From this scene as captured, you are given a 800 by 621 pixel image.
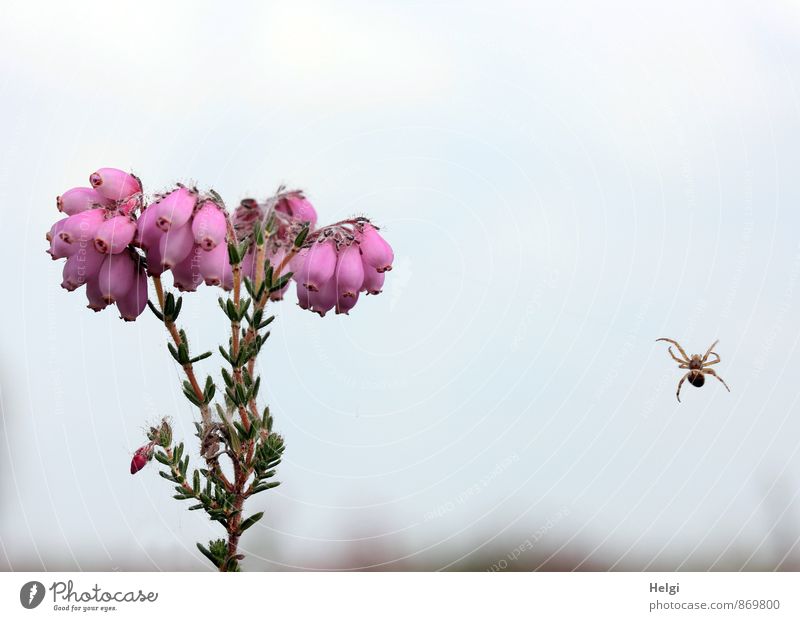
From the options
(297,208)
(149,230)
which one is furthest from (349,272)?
(149,230)

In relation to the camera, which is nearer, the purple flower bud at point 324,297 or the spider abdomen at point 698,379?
the purple flower bud at point 324,297

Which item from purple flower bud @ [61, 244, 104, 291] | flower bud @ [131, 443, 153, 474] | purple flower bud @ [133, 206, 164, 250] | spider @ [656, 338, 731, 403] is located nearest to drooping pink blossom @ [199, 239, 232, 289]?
purple flower bud @ [133, 206, 164, 250]

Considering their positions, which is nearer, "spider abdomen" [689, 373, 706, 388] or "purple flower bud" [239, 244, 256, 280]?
"purple flower bud" [239, 244, 256, 280]

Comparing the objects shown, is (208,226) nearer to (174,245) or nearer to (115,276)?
(174,245)

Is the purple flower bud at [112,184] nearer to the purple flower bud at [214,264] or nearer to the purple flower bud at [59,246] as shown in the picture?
the purple flower bud at [59,246]

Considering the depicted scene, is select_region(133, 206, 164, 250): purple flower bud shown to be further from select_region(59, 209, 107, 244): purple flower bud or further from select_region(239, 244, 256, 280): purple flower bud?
select_region(239, 244, 256, 280): purple flower bud

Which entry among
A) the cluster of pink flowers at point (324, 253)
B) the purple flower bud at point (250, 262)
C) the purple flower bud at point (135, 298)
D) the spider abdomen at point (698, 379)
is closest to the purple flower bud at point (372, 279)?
the cluster of pink flowers at point (324, 253)
